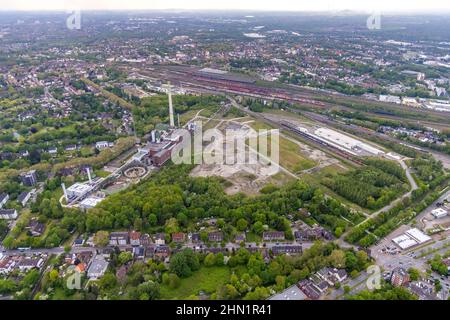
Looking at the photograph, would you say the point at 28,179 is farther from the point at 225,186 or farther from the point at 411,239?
the point at 411,239

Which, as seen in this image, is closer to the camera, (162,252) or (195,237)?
(162,252)

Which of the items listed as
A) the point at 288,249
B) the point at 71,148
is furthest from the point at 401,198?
the point at 71,148

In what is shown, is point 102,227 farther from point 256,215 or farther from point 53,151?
point 53,151

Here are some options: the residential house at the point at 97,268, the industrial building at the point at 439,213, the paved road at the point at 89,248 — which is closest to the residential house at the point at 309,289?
the paved road at the point at 89,248

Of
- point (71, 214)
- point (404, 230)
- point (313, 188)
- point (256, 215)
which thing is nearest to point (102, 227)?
point (71, 214)
